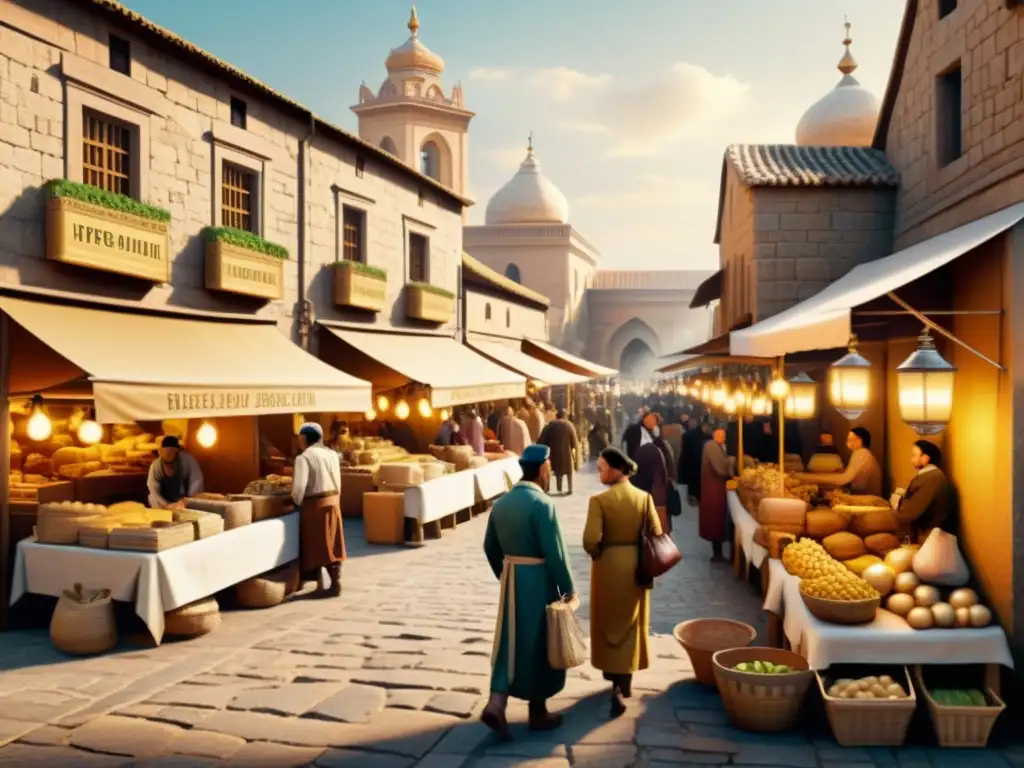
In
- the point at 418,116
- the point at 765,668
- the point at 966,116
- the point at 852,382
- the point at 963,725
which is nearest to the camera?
the point at 963,725

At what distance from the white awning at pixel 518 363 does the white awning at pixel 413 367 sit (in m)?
3.42

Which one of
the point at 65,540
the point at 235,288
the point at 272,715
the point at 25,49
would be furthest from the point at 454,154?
the point at 272,715

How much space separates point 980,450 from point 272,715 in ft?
18.0

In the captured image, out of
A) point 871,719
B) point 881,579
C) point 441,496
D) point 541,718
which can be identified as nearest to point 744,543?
point 881,579

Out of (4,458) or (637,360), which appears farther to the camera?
(637,360)

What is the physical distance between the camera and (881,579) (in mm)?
Result: 6305

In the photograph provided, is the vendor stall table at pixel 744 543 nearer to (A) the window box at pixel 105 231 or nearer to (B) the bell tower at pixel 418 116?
(A) the window box at pixel 105 231

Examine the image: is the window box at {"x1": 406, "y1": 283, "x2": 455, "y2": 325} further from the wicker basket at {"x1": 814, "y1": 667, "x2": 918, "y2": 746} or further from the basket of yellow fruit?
the wicker basket at {"x1": 814, "y1": 667, "x2": 918, "y2": 746}

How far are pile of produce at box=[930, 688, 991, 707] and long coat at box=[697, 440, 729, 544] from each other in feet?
18.6

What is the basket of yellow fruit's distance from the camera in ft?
19.2

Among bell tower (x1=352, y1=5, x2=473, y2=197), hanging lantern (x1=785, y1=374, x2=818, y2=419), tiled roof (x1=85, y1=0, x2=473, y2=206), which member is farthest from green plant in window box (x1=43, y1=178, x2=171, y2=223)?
bell tower (x1=352, y1=5, x2=473, y2=197)

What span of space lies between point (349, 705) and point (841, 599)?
3.47 metres

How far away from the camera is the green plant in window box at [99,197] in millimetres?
8688

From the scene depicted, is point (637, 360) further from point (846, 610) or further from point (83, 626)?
point (846, 610)
